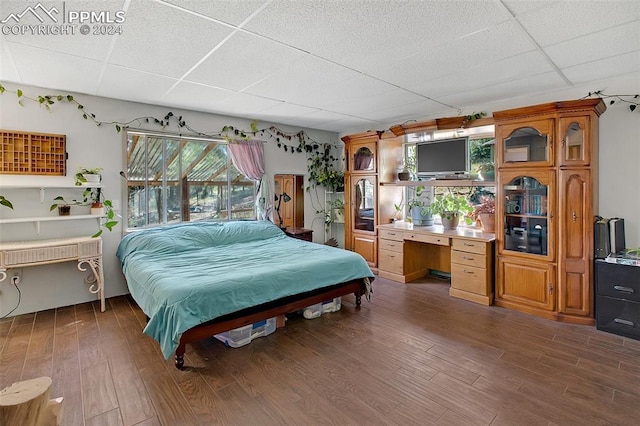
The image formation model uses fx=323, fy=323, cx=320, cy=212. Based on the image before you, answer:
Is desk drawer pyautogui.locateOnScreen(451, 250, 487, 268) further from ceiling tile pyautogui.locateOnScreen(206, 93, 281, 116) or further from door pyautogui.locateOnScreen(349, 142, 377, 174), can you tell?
ceiling tile pyautogui.locateOnScreen(206, 93, 281, 116)

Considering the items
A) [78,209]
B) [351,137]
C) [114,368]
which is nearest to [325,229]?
[351,137]

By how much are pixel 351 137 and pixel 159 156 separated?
2.97 meters

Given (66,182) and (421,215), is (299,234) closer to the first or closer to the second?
(421,215)

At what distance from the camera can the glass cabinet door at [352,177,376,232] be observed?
5.32 metres

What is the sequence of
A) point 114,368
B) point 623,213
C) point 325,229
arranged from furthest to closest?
1. point 325,229
2. point 623,213
3. point 114,368

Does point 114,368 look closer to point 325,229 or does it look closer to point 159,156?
point 159,156

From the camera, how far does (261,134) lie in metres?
5.41

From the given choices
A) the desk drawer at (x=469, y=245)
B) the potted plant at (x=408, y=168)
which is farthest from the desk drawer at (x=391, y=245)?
the potted plant at (x=408, y=168)

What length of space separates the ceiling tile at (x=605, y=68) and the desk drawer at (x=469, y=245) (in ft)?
6.42

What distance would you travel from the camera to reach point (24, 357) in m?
2.66

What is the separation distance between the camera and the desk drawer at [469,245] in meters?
3.89

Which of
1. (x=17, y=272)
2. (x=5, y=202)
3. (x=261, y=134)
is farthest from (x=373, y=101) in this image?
(x=17, y=272)

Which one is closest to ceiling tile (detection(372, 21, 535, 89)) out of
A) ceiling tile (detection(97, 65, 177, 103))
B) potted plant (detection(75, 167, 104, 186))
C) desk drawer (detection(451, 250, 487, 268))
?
desk drawer (detection(451, 250, 487, 268))

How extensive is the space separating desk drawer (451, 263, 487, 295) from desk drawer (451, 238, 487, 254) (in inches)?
8.5
